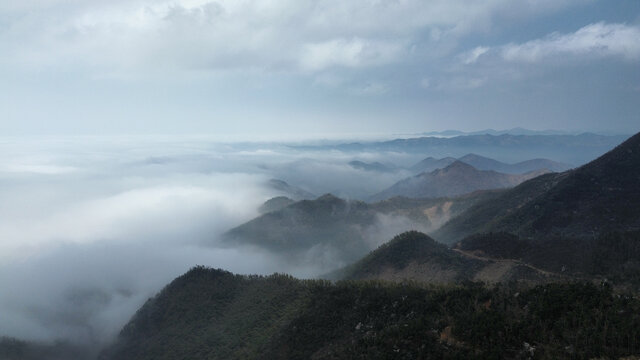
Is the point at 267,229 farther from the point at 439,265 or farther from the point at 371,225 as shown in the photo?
the point at 439,265

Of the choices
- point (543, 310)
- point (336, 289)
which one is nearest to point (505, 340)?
point (543, 310)

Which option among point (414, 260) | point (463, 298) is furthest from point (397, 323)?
point (414, 260)

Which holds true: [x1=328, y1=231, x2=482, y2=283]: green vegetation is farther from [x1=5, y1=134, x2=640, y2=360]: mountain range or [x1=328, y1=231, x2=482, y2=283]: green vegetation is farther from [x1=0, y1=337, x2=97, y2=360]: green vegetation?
[x1=0, y1=337, x2=97, y2=360]: green vegetation

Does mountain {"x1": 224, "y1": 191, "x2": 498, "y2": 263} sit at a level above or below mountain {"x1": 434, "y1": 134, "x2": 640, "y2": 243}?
below

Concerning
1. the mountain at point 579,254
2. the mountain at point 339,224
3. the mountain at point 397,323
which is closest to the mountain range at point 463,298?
the mountain at point 397,323

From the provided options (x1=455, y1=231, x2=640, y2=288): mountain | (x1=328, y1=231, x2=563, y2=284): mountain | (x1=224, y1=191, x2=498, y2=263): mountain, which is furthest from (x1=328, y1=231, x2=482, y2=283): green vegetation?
(x1=224, y1=191, x2=498, y2=263): mountain

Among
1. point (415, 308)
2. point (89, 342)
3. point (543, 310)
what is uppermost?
point (543, 310)
